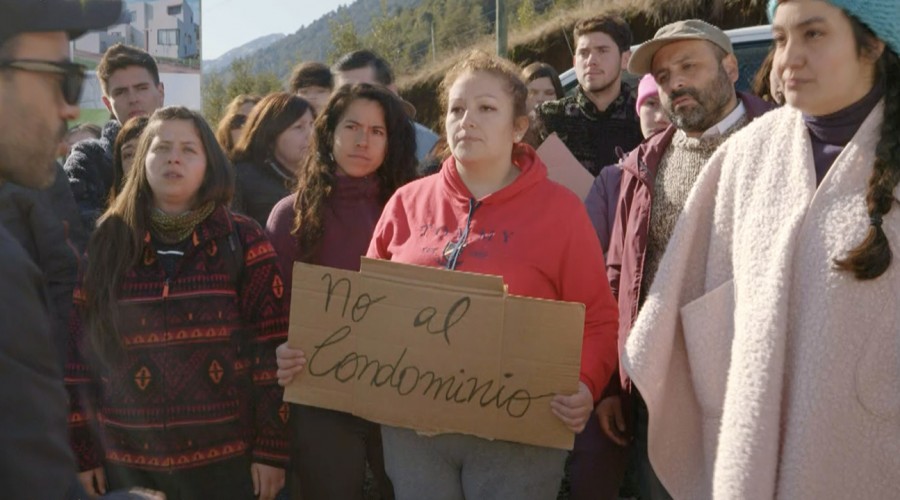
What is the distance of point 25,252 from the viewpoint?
1560 mm

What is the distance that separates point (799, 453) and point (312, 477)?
179 cm

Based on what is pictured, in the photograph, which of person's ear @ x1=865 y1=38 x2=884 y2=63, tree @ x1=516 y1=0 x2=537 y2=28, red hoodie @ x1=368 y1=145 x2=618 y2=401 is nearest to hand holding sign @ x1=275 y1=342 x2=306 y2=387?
red hoodie @ x1=368 y1=145 x2=618 y2=401

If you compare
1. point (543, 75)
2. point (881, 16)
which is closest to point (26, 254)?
point (881, 16)

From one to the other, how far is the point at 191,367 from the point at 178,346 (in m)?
0.08

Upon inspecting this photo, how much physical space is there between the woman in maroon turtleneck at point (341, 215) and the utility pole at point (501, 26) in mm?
12823

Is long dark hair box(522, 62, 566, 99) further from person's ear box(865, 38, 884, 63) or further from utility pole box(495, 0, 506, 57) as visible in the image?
utility pole box(495, 0, 506, 57)

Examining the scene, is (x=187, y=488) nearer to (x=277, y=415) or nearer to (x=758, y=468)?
(x=277, y=415)

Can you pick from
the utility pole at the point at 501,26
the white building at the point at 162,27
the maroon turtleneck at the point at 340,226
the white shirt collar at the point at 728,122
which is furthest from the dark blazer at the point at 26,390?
the utility pole at the point at 501,26

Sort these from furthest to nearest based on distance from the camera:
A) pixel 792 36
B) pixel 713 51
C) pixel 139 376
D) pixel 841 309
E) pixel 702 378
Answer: pixel 713 51
pixel 139 376
pixel 702 378
pixel 792 36
pixel 841 309

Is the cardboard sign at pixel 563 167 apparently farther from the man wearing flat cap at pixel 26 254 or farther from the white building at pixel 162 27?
the white building at pixel 162 27

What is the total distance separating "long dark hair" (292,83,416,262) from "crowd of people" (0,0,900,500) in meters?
0.01

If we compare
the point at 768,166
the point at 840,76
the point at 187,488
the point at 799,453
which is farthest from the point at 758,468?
the point at 187,488

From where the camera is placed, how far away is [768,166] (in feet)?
7.95

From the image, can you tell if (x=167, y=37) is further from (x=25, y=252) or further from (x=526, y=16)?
(x=526, y=16)
